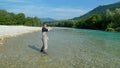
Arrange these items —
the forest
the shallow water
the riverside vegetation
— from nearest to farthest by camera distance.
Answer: the shallow water < the riverside vegetation < the forest

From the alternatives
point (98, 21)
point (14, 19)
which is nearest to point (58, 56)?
point (98, 21)

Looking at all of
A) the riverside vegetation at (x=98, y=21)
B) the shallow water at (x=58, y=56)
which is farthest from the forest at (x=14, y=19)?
the shallow water at (x=58, y=56)

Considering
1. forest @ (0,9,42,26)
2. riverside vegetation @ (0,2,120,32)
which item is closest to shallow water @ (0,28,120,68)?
riverside vegetation @ (0,2,120,32)

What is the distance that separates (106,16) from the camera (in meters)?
144

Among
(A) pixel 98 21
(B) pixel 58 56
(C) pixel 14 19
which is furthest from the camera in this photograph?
(C) pixel 14 19

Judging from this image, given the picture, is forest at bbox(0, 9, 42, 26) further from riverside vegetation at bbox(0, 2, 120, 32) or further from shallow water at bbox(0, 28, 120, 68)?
shallow water at bbox(0, 28, 120, 68)

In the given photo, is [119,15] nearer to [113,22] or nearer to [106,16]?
[113,22]

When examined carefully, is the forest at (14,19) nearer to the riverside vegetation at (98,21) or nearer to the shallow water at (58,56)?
the riverside vegetation at (98,21)

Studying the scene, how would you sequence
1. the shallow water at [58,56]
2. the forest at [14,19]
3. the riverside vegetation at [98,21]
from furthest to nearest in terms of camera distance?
1. the forest at [14,19]
2. the riverside vegetation at [98,21]
3. the shallow water at [58,56]

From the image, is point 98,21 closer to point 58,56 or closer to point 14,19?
point 14,19

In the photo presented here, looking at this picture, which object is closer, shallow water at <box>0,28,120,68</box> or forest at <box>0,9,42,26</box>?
shallow water at <box>0,28,120,68</box>

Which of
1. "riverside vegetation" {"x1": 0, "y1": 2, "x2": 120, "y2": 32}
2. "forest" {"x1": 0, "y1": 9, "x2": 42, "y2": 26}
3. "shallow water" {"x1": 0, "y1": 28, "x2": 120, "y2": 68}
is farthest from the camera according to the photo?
"forest" {"x1": 0, "y1": 9, "x2": 42, "y2": 26}

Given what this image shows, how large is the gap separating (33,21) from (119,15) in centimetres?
8797

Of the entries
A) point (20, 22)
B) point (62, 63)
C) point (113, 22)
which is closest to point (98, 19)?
point (113, 22)
